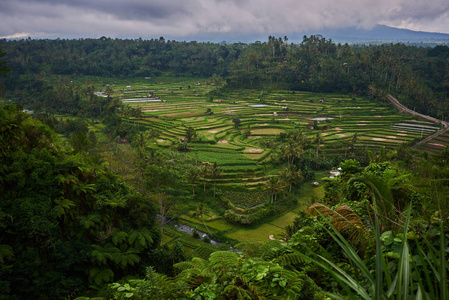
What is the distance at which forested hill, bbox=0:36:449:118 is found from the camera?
5181 centimetres

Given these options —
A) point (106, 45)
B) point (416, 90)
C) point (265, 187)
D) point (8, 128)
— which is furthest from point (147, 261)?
point (106, 45)

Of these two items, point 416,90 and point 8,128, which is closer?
point 8,128

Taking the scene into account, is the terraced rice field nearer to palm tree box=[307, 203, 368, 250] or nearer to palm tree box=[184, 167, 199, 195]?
palm tree box=[184, 167, 199, 195]

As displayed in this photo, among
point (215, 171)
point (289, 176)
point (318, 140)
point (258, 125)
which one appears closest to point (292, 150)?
point (289, 176)

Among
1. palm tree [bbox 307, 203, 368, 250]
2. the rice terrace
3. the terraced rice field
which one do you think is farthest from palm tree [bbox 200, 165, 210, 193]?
palm tree [bbox 307, 203, 368, 250]

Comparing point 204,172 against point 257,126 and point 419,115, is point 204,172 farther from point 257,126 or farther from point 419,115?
point 419,115

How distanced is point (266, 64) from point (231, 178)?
48.5 m

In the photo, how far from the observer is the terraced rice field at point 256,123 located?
1090 inches

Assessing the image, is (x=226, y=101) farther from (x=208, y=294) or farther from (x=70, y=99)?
(x=208, y=294)

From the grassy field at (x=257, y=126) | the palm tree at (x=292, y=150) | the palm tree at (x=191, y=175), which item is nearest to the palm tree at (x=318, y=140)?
the grassy field at (x=257, y=126)

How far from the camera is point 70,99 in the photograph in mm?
44781

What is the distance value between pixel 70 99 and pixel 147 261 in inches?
1664

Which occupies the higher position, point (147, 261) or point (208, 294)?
point (208, 294)

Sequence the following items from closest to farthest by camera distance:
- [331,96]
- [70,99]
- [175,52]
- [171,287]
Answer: [171,287], [70,99], [331,96], [175,52]
